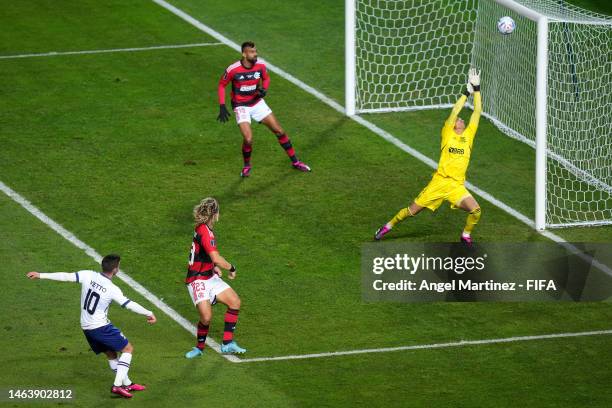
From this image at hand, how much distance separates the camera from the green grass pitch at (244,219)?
1586cm

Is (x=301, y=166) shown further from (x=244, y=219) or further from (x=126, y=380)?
(x=126, y=380)

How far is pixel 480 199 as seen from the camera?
21.7 metres

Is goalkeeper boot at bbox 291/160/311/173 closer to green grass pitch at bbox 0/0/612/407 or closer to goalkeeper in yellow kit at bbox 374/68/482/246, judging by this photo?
green grass pitch at bbox 0/0/612/407

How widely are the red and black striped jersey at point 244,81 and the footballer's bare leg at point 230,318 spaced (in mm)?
5909

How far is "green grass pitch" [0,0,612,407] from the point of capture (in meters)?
15.9

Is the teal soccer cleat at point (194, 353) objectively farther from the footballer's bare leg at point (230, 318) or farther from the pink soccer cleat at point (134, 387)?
the pink soccer cleat at point (134, 387)

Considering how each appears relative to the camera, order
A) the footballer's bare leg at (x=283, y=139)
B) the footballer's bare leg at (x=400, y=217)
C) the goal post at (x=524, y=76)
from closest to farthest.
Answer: the footballer's bare leg at (x=400, y=217)
the goal post at (x=524, y=76)
the footballer's bare leg at (x=283, y=139)

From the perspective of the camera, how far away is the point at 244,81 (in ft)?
71.4

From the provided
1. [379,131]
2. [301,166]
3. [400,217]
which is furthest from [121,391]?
[379,131]

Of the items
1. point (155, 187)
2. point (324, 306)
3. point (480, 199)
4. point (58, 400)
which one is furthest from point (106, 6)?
point (58, 400)

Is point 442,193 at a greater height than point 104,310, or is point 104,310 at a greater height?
point 104,310

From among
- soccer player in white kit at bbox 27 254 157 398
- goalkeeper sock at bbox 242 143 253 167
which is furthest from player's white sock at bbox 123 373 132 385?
goalkeeper sock at bbox 242 143 253 167

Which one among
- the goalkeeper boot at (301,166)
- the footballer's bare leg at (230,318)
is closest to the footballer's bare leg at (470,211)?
the goalkeeper boot at (301,166)

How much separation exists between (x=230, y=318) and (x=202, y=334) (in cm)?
38
